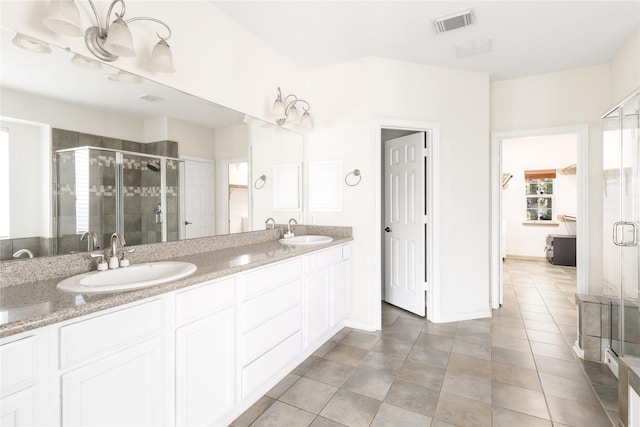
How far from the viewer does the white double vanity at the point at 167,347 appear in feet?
3.23

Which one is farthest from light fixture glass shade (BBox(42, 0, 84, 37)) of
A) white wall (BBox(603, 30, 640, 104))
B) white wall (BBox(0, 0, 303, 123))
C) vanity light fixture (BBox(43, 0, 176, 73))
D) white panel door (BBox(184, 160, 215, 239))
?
white wall (BBox(603, 30, 640, 104))

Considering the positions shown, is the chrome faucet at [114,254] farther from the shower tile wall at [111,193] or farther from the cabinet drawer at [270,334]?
the cabinet drawer at [270,334]

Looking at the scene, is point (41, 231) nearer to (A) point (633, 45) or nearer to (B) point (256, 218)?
(B) point (256, 218)

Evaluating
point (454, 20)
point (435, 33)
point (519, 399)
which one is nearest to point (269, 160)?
point (435, 33)

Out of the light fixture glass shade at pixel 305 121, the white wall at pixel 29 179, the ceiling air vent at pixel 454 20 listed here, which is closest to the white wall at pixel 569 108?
the ceiling air vent at pixel 454 20

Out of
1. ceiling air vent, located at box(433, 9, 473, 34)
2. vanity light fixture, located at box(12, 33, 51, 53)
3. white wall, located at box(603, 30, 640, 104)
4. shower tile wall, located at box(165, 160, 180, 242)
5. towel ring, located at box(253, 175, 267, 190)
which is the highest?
ceiling air vent, located at box(433, 9, 473, 34)

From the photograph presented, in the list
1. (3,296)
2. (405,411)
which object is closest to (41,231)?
(3,296)

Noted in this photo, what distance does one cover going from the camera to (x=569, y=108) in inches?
133

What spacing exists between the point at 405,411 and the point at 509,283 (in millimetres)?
3888

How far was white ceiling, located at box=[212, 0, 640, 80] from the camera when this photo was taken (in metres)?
2.28

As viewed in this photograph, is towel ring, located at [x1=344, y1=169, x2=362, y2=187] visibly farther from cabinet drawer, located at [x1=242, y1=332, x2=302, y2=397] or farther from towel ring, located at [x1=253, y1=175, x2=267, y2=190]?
cabinet drawer, located at [x1=242, y1=332, x2=302, y2=397]

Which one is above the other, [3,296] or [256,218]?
[256,218]

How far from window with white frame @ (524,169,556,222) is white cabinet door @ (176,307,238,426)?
7.32 metres

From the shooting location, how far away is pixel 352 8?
230 centimetres
